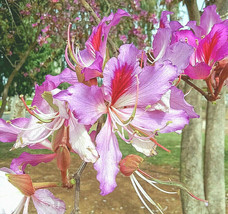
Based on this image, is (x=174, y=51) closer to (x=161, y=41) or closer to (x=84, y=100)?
(x=161, y=41)

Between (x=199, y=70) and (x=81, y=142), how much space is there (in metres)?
0.38

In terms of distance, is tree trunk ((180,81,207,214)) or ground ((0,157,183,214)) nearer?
tree trunk ((180,81,207,214))

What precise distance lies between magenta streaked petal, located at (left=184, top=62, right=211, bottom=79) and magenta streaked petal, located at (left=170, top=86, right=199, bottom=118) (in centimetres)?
17

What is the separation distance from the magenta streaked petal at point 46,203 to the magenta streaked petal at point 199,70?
426 millimetres

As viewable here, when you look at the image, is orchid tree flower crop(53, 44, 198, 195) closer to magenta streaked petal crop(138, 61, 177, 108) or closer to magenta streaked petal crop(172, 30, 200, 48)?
magenta streaked petal crop(138, 61, 177, 108)

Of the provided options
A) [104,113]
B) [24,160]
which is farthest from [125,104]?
[24,160]

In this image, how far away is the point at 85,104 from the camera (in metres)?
0.56

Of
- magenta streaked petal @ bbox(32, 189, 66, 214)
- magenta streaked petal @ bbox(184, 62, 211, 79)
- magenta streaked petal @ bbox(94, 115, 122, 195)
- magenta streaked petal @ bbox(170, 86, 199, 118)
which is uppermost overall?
magenta streaked petal @ bbox(184, 62, 211, 79)

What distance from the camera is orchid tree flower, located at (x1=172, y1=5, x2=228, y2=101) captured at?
0.75 m

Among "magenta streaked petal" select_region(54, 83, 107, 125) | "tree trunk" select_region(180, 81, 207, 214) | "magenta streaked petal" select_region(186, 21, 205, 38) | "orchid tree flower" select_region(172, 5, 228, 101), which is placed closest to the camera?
"magenta streaked petal" select_region(54, 83, 107, 125)

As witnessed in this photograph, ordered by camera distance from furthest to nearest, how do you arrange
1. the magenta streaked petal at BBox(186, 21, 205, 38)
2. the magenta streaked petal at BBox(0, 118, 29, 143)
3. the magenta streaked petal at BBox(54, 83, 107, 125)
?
the magenta streaked petal at BBox(186, 21, 205, 38) → the magenta streaked petal at BBox(0, 118, 29, 143) → the magenta streaked petal at BBox(54, 83, 107, 125)

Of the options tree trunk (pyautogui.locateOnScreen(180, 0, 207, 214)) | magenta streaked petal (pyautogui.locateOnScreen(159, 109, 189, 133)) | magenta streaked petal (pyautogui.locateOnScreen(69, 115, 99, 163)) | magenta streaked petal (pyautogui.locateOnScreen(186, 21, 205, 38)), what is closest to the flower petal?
magenta streaked petal (pyautogui.locateOnScreen(69, 115, 99, 163))

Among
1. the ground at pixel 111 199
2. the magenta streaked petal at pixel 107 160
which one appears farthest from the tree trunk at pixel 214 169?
the magenta streaked petal at pixel 107 160

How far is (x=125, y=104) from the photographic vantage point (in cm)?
62
